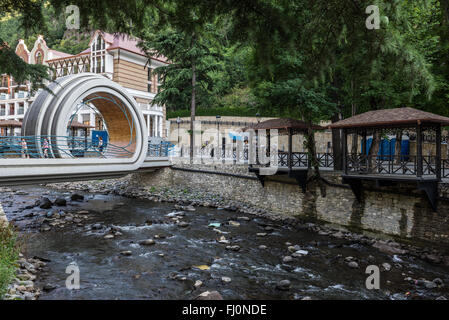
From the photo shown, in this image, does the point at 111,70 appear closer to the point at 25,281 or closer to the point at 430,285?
the point at 25,281

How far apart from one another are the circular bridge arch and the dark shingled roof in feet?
37.2

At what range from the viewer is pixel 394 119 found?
35.8 feet

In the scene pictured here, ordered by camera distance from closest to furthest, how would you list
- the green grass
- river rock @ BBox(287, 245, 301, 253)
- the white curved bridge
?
the green grass
river rock @ BBox(287, 245, 301, 253)
the white curved bridge

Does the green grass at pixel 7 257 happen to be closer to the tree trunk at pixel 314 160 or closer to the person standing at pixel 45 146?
the person standing at pixel 45 146

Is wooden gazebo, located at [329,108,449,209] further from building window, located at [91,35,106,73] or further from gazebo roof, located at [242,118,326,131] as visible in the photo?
building window, located at [91,35,106,73]

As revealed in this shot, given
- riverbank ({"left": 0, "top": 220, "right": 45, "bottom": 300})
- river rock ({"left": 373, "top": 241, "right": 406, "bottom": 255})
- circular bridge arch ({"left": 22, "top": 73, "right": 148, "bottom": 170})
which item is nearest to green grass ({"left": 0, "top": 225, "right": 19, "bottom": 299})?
→ riverbank ({"left": 0, "top": 220, "right": 45, "bottom": 300})

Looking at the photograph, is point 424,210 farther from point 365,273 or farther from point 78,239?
point 78,239

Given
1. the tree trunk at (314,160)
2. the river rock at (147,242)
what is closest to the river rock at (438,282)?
the tree trunk at (314,160)

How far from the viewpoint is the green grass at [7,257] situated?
6480 mm

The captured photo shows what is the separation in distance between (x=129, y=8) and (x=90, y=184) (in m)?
20.9

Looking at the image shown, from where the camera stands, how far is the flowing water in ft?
26.2

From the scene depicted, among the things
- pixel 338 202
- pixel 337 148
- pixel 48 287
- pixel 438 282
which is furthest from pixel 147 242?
pixel 337 148

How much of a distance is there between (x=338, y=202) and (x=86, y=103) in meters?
14.0

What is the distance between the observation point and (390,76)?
4.72 m
